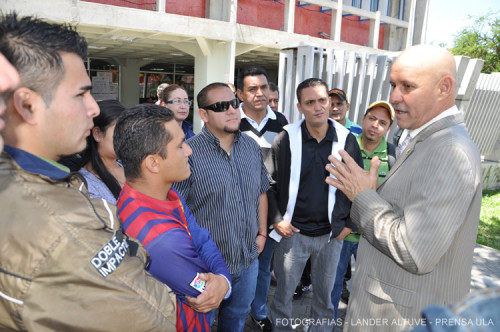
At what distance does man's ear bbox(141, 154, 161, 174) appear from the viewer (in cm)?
179

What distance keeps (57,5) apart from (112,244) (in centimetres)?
892

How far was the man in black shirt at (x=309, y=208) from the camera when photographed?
304cm

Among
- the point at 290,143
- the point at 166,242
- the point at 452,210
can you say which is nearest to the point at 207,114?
the point at 290,143

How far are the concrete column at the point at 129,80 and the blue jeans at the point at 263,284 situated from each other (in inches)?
580

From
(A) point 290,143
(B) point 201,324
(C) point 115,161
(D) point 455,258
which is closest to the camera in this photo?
(D) point 455,258

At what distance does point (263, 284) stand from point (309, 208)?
1.01 m

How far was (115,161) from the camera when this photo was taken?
2520mm

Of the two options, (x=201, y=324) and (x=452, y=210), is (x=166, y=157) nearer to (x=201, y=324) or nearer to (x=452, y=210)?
(x=201, y=324)

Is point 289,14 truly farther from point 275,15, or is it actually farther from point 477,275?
point 477,275

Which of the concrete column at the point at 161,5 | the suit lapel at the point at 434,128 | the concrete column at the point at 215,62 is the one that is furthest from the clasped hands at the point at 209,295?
the concrete column at the point at 215,62

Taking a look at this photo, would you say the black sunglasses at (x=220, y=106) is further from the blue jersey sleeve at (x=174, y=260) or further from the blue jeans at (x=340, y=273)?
the blue jeans at (x=340, y=273)

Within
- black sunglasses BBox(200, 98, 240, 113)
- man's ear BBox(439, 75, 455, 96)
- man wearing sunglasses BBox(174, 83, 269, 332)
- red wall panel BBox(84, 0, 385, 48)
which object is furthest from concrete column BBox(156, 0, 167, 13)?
man's ear BBox(439, 75, 455, 96)

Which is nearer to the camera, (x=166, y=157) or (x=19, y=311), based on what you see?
(x=19, y=311)

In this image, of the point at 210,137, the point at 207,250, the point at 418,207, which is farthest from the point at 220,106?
the point at 418,207
